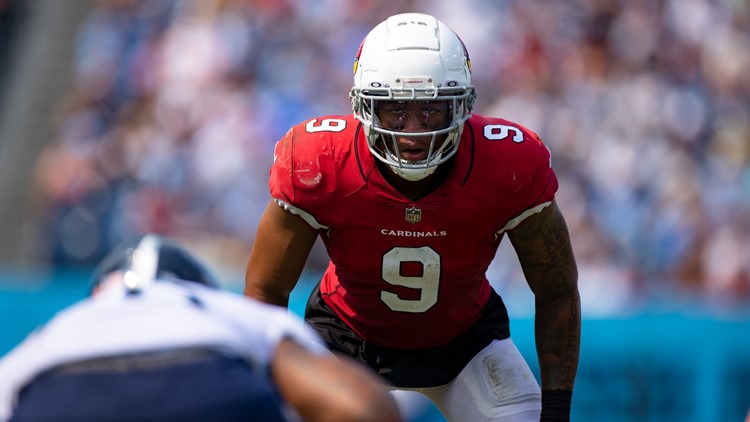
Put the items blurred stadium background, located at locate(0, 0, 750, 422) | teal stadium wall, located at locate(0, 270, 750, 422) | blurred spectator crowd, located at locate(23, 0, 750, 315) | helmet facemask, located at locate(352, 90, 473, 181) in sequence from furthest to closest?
blurred spectator crowd, located at locate(23, 0, 750, 315) → blurred stadium background, located at locate(0, 0, 750, 422) → teal stadium wall, located at locate(0, 270, 750, 422) → helmet facemask, located at locate(352, 90, 473, 181)

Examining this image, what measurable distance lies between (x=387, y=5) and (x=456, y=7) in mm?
659

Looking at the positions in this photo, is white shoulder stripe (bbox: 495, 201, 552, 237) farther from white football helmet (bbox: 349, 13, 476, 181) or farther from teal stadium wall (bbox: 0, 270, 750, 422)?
teal stadium wall (bbox: 0, 270, 750, 422)

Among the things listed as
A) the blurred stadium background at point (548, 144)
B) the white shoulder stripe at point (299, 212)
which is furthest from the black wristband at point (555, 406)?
the blurred stadium background at point (548, 144)

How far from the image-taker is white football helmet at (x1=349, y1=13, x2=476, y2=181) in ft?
13.2

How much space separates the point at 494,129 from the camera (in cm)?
421

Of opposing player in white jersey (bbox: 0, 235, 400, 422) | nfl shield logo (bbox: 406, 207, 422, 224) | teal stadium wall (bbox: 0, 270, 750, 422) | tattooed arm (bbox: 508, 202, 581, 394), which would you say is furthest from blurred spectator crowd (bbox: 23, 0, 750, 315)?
opposing player in white jersey (bbox: 0, 235, 400, 422)

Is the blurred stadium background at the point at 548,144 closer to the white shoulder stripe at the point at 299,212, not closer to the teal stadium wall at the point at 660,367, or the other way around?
the teal stadium wall at the point at 660,367

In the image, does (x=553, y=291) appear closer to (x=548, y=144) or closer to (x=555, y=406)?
(x=555, y=406)

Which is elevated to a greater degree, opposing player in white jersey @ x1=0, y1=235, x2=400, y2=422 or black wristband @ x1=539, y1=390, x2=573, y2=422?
opposing player in white jersey @ x1=0, y1=235, x2=400, y2=422

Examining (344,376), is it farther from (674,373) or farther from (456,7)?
(456,7)

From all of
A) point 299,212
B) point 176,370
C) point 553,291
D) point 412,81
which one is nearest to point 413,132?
point 412,81

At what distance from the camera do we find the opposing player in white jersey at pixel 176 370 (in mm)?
2557

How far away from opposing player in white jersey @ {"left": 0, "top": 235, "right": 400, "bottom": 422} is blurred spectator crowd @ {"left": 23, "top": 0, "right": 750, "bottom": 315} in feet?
19.0

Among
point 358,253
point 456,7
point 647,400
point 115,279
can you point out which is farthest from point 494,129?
point 456,7
